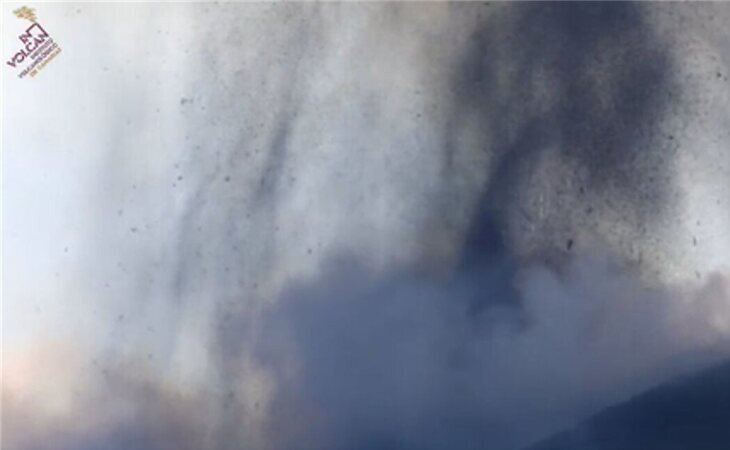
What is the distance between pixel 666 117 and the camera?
985 cm

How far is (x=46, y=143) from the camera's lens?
32.9ft

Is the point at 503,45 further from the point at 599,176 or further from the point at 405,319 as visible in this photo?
the point at 405,319

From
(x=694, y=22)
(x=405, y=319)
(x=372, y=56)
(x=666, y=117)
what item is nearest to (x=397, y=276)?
(x=405, y=319)

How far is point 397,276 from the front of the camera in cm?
976

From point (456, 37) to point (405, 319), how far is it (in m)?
2.29

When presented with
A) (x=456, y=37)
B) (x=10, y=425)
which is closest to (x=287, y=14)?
(x=456, y=37)

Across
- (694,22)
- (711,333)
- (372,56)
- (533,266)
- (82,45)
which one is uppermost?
(82,45)

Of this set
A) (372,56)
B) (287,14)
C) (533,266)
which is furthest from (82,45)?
(533,266)

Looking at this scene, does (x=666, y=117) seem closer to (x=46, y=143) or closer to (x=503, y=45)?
(x=503, y=45)

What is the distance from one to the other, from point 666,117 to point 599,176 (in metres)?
0.72

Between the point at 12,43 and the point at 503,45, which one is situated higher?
the point at 12,43

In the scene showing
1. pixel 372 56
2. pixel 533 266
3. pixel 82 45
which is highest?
pixel 82 45

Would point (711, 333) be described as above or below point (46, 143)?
below

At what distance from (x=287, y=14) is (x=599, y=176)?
9.28 ft
